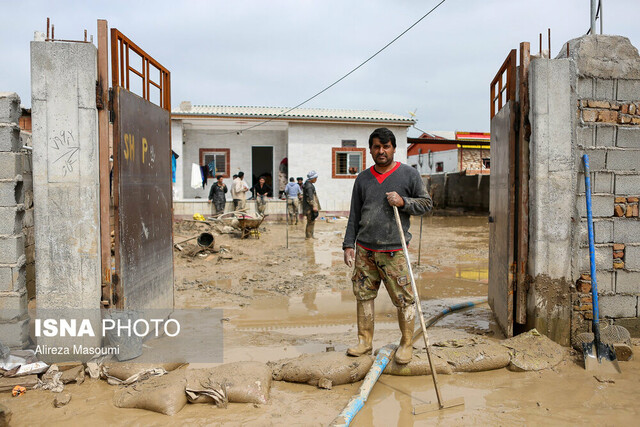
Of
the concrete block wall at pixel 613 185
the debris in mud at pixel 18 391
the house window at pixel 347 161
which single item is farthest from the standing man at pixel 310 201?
the debris in mud at pixel 18 391

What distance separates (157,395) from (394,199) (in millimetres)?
2262

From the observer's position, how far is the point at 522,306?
4.80m

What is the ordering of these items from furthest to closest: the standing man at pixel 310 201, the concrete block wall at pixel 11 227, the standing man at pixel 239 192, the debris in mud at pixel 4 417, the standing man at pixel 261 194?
the standing man at pixel 261 194, the standing man at pixel 239 192, the standing man at pixel 310 201, the concrete block wall at pixel 11 227, the debris in mud at pixel 4 417

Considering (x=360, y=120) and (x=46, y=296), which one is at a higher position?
(x=360, y=120)

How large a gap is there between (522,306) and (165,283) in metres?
3.77

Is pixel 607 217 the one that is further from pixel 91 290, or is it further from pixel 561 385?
pixel 91 290

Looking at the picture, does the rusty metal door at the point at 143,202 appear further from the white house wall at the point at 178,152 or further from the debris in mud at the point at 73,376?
the white house wall at the point at 178,152

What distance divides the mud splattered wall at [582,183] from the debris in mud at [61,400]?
13.2ft

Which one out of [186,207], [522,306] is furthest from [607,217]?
[186,207]

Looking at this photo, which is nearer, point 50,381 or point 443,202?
point 50,381

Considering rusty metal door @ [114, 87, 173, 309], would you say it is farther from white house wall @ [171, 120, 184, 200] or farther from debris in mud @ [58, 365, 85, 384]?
white house wall @ [171, 120, 184, 200]

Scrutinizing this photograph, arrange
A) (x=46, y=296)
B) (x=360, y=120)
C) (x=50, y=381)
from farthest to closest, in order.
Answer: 1. (x=360, y=120)
2. (x=46, y=296)
3. (x=50, y=381)

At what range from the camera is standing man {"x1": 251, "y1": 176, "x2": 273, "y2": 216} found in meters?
17.1

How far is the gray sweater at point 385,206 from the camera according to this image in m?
4.04
